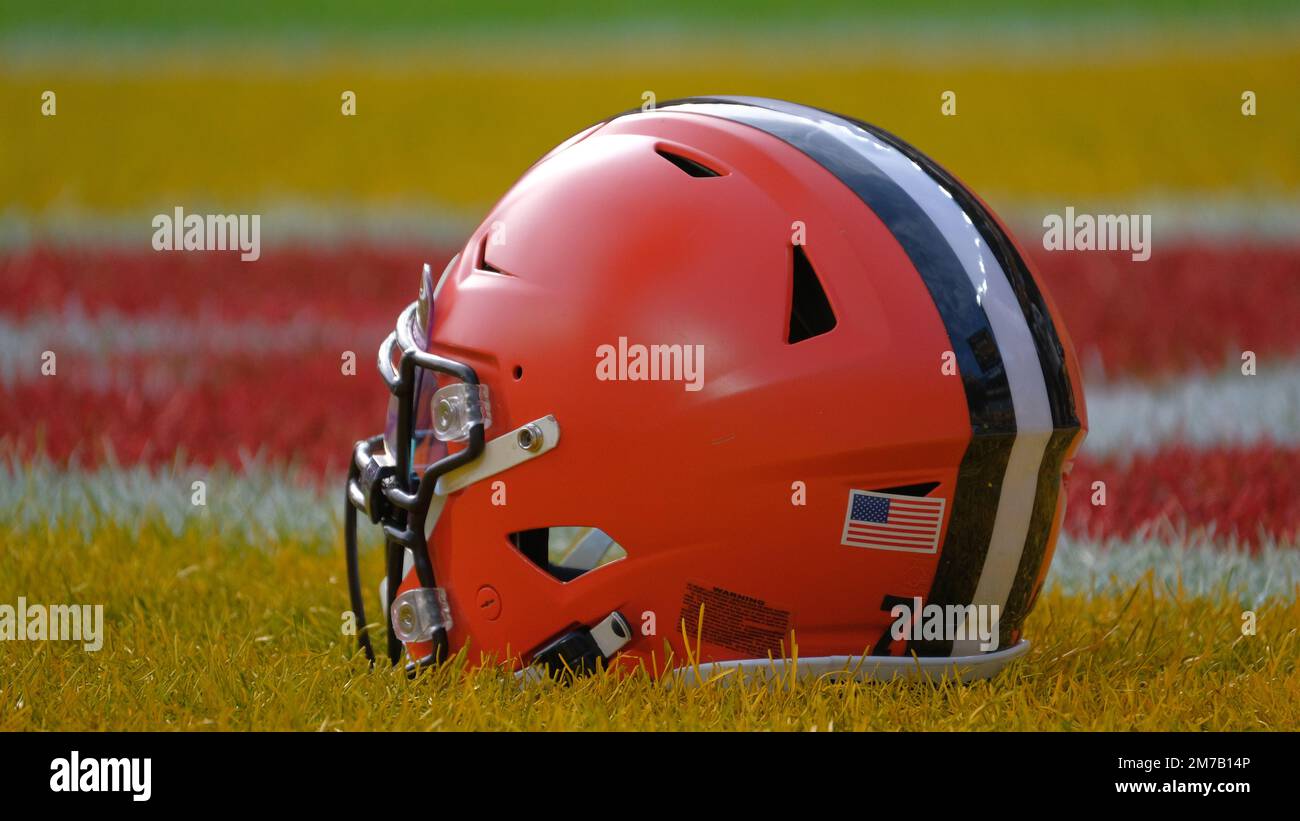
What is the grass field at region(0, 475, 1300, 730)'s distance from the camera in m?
3.28

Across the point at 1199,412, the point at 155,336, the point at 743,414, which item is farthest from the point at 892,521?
the point at 155,336

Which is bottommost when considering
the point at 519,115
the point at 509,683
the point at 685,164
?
the point at 509,683

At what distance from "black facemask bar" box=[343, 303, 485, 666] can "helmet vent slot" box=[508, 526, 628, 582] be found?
0.71 feet

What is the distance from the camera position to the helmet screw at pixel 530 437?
3305mm

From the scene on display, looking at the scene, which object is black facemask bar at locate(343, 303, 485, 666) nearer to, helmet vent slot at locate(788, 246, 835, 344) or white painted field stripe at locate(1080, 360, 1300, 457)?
helmet vent slot at locate(788, 246, 835, 344)

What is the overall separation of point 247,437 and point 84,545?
1.55 m

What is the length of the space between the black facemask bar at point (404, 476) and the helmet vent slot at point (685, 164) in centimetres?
65

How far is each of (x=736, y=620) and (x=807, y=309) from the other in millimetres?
685

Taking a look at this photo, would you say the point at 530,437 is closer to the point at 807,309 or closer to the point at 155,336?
the point at 807,309

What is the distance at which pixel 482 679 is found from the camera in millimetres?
3410

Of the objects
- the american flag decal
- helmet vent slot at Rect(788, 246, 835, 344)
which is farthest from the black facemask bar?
the american flag decal
